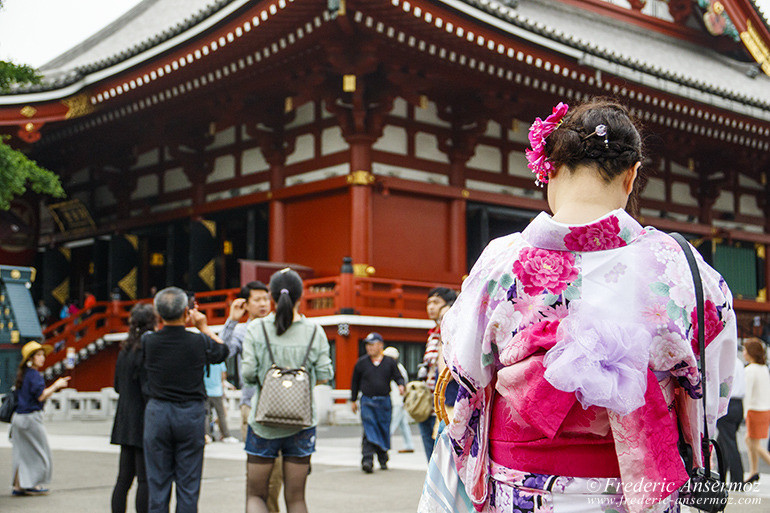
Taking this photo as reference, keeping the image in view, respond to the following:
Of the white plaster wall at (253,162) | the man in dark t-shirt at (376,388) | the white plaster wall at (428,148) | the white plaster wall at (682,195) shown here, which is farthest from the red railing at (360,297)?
the white plaster wall at (682,195)

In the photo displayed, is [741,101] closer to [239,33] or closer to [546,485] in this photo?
[239,33]

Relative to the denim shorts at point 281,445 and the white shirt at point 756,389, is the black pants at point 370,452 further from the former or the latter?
the denim shorts at point 281,445

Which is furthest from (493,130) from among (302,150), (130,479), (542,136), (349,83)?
(542,136)

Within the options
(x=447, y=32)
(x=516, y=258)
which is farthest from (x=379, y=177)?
(x=516, y=258)

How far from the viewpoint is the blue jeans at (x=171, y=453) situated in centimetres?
481

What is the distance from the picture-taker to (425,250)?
15438mm

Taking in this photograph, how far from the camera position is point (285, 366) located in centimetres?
473

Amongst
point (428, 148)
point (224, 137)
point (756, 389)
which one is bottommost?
point (756, 389)

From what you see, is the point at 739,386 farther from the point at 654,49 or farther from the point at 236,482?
the point at 654,49

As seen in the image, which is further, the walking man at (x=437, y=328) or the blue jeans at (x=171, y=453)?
the walking man at (x=437, y=328)

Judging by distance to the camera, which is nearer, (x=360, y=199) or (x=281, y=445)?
(x=281, y=445)

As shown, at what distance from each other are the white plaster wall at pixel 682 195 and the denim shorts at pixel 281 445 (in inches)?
628

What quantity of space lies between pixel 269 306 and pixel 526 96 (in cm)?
1005

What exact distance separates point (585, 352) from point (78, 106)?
15.8 meters
